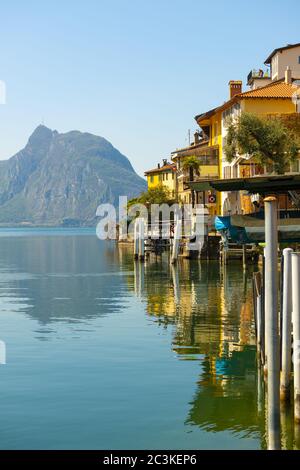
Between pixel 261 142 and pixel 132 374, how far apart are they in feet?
133

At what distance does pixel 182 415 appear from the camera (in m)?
18.1

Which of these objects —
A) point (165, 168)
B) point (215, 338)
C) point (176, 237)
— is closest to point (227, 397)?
point (215, 338)

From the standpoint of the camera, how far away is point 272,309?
13.3 metres

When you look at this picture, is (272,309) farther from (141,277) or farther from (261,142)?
(261,142)

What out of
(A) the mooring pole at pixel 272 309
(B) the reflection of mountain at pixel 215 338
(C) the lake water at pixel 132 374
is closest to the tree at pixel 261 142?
(B) the reflection of mountain at pixel 215 338

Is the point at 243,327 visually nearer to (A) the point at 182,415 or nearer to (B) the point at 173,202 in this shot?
(A) the point at 182,415

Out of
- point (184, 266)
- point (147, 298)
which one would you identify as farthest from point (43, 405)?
point (184, 266)

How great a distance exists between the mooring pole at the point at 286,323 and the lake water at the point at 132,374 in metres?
1.09

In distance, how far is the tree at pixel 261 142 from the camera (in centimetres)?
6028

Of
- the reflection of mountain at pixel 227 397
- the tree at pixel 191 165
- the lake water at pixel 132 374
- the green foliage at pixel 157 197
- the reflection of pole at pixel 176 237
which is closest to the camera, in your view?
the lake water at pixel 132 374

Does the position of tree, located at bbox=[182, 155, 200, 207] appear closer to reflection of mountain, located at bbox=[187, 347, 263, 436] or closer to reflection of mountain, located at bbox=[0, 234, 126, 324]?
reflection of mountain, located at bbox=[0, 234, 126, 324]

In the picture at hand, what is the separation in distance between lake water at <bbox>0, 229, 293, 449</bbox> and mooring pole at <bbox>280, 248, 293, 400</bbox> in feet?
3.57

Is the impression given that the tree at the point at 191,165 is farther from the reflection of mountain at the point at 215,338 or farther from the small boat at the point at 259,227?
the small boat at the point at 259,227

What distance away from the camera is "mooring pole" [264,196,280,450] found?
13.1 m
